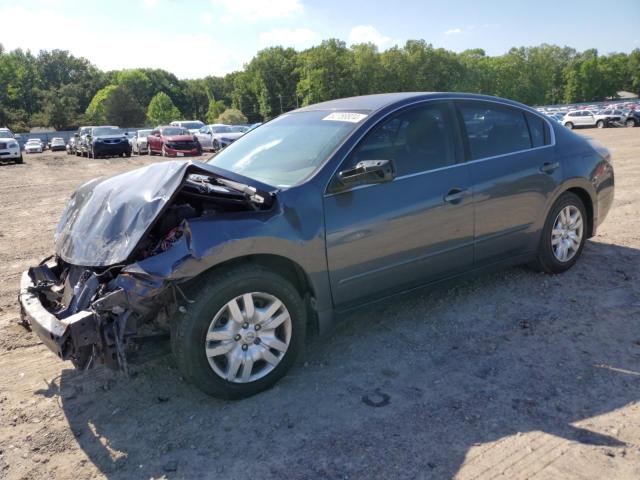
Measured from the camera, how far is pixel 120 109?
299 feet

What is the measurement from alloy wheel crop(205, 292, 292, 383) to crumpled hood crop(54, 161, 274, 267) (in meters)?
0.69

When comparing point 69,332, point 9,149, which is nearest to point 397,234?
point 69,332

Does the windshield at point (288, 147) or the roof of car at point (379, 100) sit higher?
the roof of car at point (379, 100)

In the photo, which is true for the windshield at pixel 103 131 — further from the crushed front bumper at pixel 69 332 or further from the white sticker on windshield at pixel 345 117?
the crushed front bumper at pixel 69 332

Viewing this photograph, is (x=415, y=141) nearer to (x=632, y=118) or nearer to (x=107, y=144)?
(x=107, y=144)

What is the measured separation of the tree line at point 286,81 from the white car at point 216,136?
54.3 m

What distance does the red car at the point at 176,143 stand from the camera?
25281mm

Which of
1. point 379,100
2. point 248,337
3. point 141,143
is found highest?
point 379,100

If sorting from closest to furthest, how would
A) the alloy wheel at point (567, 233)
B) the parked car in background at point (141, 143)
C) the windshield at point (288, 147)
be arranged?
the windshield at point (288, 147)
the alloy wheel at point (567, 233)
the parked car in background at point (141, 143)

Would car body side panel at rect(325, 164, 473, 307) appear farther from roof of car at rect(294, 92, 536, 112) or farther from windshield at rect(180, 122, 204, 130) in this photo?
windshield at rect(180, 122, 204, 130)

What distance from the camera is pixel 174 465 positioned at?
2666 mm

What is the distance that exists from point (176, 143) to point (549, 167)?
2288 cm

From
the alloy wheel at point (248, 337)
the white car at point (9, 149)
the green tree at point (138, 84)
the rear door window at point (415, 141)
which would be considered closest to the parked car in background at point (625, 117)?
the white car at point (9, 149)

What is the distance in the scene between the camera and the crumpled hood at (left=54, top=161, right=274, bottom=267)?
310cm
